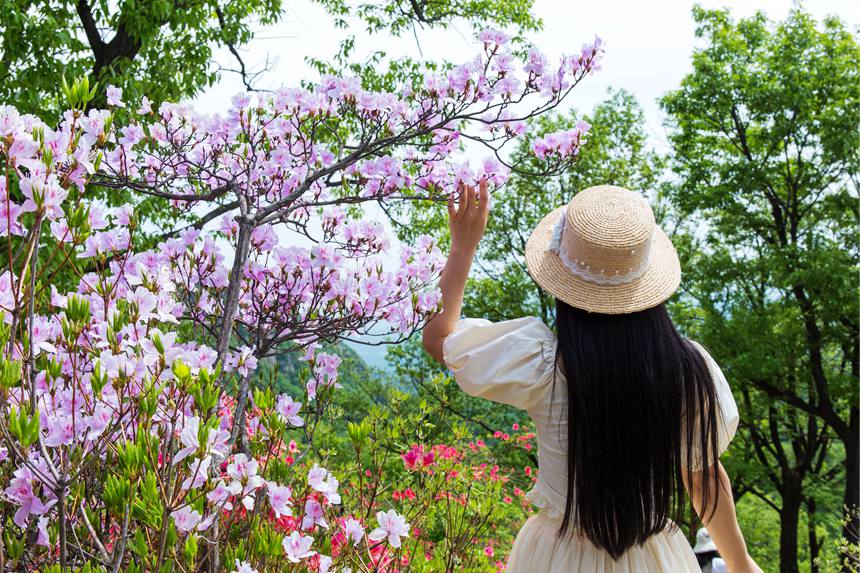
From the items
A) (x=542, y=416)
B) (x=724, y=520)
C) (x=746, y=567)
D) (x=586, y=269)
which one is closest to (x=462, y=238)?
(x=586, y=269)

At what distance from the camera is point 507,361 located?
165cm

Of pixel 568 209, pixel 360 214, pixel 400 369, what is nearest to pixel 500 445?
pixel 400 369

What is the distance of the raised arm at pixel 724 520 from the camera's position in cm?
179

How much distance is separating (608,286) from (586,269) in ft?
0.23

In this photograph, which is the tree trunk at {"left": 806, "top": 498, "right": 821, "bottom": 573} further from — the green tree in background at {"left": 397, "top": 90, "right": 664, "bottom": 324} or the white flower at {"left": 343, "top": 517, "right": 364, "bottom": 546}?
the white flower at {"left": 343, "top": 517, "right": 364, "bottom": 546}

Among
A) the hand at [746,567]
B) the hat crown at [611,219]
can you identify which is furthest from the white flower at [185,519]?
the hand at [746,567]

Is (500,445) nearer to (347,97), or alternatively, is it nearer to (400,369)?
(400,369)

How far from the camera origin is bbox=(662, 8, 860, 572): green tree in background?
1001cm

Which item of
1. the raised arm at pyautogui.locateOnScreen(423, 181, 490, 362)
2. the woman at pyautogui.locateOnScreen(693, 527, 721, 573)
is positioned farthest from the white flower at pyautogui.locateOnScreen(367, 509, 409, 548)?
the woman at pyautogui.locateOnScreen(693, 527, 721, 573)

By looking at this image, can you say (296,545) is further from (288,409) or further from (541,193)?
(541,193)

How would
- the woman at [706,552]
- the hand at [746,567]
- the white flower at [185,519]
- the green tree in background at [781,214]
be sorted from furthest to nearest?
1. the green tree in background at [781,214]
2. the woman at [706,552]
3. the hand at [746,567]
4. the white flower at [185,519]

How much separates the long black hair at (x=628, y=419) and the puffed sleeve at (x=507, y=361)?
0.05 metres

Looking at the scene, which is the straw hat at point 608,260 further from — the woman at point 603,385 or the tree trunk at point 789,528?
the tree trunk at point 789,528

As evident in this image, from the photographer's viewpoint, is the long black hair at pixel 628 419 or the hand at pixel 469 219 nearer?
the long black hair at pixel 628 419
